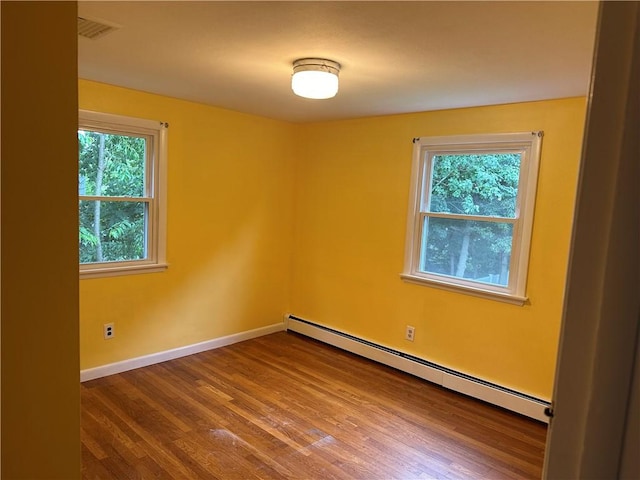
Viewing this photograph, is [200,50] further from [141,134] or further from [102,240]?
[102,240]

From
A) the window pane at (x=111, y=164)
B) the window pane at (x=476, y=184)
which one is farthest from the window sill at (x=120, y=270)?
the window pane at (x=476, y=184)

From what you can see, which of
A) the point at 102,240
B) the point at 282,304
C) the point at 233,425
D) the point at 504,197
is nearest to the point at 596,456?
the point at 233,425

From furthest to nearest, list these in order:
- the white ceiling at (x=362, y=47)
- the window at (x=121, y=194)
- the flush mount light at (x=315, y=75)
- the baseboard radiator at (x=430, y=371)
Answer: the window at (x=121, y=194) → the baseboard radiator at (x=430, y=371) → the flush mount light at (x=315, y=75) → the white ceiling at (x=362, y=47)

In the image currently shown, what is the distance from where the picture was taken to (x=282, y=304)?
188 inches

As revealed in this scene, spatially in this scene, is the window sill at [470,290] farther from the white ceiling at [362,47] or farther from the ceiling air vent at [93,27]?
the ceiling air vent at [93,27]

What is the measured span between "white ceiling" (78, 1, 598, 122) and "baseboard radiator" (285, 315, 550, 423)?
194 centimetres

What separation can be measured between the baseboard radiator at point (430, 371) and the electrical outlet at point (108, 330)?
184cm

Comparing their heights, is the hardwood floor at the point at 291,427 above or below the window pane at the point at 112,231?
below

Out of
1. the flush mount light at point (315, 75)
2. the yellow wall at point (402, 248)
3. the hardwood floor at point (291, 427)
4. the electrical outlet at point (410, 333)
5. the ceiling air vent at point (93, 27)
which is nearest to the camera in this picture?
the ceiling air vent at point (93, 27)

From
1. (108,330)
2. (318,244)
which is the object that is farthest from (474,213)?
(108,330)

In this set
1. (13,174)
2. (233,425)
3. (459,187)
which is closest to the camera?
(13,174)

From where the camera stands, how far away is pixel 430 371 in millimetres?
3617

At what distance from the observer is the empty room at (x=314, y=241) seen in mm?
945

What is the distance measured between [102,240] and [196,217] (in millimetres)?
787
